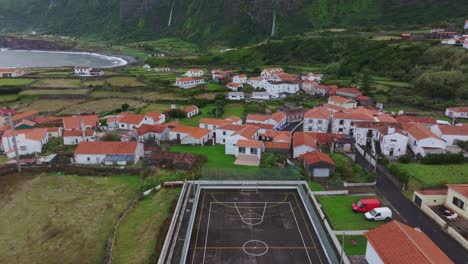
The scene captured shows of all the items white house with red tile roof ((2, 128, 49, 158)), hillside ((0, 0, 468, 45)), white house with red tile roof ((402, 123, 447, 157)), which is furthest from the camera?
hillside ((0, 0, 468, 45))

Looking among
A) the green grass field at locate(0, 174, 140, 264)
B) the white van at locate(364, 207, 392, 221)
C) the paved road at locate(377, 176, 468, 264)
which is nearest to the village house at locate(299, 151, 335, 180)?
the paved road at locate(377, 176, 468, 264)

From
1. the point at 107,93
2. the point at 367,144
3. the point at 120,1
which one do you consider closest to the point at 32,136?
the point at 107,93

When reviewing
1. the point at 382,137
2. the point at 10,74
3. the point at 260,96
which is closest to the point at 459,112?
the point at 382,137

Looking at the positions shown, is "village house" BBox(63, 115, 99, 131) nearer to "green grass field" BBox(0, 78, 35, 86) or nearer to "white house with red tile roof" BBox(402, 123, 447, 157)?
"white house with red tile roof" BBox(402, 123, 447, 157)

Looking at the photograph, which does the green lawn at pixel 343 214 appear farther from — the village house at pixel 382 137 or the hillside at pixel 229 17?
the hillside at pixel 229 17

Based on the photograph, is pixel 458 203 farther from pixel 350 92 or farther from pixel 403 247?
pixel 350 92

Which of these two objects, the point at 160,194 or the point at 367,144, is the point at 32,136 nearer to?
the point at 160,194

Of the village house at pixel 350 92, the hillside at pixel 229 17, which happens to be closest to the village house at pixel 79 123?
the village house at pixel 350 92
